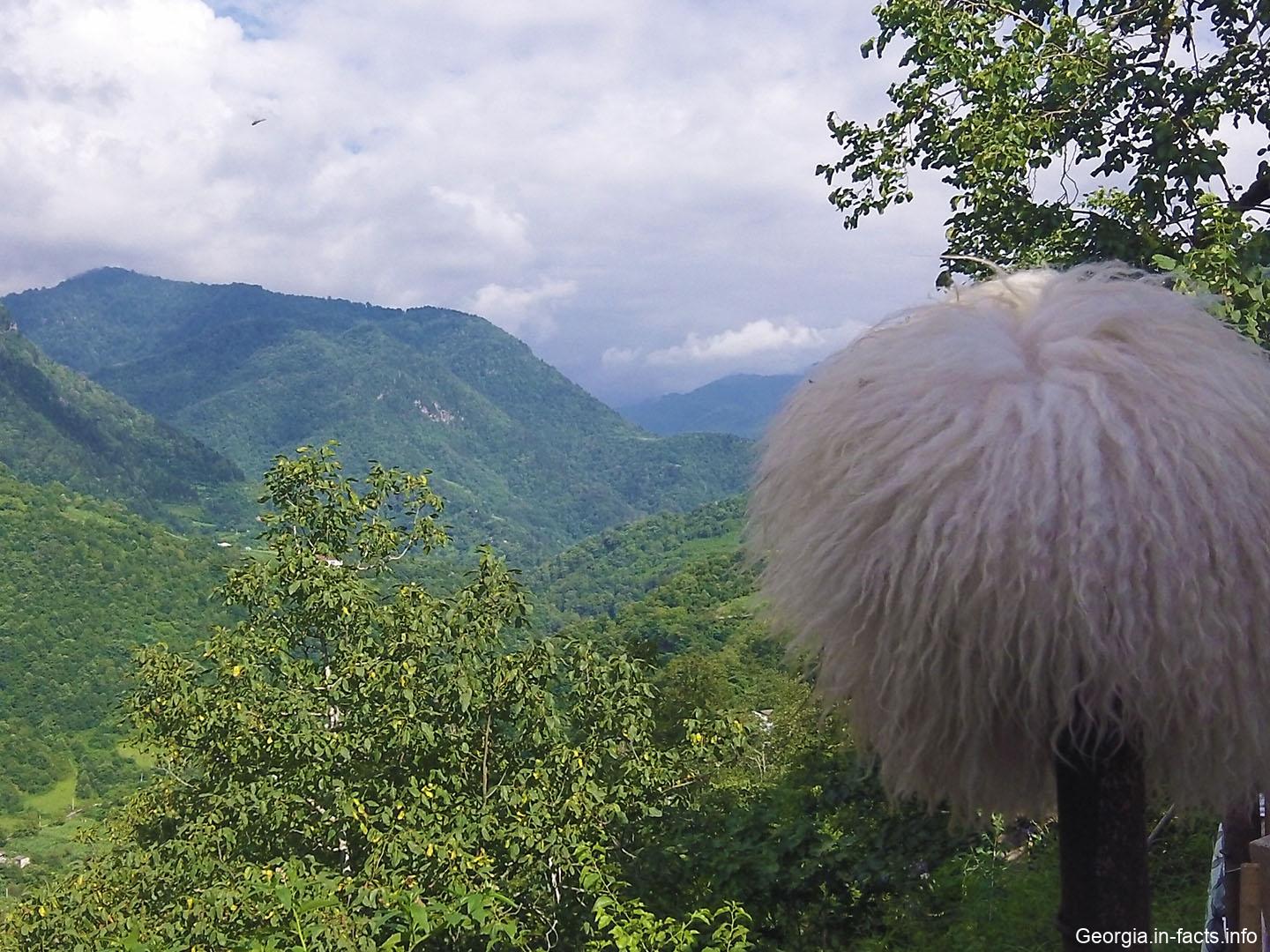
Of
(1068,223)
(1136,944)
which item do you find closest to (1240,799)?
(1136,944)

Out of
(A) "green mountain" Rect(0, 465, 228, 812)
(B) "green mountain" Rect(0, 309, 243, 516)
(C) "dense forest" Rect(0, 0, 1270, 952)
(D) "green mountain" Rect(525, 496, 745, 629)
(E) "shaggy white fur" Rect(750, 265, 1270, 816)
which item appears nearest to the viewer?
(E) "shaggy white fur" Rect(750, 265, 1270, 816)

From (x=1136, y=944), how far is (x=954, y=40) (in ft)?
19.3

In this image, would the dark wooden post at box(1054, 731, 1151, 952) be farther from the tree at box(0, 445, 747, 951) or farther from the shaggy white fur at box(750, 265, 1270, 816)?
the tree at box(0, 445, 747, 951)

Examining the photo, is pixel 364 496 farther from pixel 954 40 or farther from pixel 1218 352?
pixel 1218 352

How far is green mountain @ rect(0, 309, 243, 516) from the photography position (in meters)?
136

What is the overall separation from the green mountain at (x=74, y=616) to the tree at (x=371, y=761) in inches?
2333

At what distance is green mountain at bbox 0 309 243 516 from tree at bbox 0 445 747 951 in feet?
462

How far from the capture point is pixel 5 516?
3519 inches

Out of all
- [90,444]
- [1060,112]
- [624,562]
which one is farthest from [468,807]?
[90,444]

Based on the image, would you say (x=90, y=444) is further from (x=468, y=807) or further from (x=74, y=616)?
(x=468, y=807)

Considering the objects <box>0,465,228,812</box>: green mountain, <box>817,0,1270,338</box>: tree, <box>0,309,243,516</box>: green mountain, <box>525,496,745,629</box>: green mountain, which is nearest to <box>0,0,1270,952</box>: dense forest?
<box>817,0,1270,338</box>: tree

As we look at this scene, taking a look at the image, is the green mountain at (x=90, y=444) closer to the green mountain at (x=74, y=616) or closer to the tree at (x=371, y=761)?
the green mountain at (x=74, y=616)

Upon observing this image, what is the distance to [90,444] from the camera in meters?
146

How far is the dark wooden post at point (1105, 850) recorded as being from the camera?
872 millimetres
